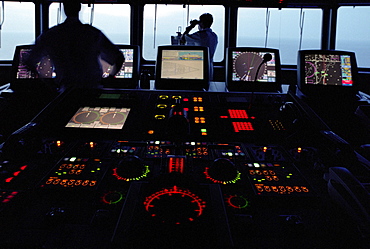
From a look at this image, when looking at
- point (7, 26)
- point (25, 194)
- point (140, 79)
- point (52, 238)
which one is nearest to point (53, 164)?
point (25, 194)

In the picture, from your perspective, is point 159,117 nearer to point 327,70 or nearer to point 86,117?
point 86,117

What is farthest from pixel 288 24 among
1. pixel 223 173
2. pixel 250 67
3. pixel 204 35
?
pixel 223 173

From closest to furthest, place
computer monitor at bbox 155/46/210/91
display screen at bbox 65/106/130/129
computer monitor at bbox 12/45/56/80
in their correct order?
1. display screen at bbox 65/106/130/129
2. computer monitor at bbox 155/46/210/91
3. computer monitor at bbox 12/45/56/80

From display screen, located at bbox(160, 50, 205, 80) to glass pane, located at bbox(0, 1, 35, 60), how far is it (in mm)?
4143

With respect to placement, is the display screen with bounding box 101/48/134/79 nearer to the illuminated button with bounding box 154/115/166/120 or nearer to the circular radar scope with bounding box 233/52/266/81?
the circular radar scope with bounding box 233/52/266/81

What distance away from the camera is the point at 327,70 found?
2941 mm

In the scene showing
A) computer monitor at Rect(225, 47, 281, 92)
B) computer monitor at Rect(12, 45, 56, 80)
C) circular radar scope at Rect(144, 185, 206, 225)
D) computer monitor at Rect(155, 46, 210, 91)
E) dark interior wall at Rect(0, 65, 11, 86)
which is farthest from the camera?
dark interior wall at Rect(0, 65, 11, 86)

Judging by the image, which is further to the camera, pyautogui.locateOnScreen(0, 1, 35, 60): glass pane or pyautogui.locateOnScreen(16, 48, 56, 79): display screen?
pyautogui.locateOnScreen(0, 1, 35, 60): glass pane

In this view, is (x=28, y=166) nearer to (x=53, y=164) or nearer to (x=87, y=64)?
(x=53, y=164)

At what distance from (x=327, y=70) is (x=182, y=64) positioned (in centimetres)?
135

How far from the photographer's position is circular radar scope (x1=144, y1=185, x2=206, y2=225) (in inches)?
27.2

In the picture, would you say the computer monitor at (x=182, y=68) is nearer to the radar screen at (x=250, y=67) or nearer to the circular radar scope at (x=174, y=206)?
the radar screen at (x=250, y=67)

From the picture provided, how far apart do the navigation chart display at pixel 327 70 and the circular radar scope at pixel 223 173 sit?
2159mm

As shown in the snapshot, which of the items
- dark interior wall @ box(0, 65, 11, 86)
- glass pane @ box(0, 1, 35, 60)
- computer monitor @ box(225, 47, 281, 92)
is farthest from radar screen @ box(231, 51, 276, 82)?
dark interior wall @ box(0, 65, 11, 86)
